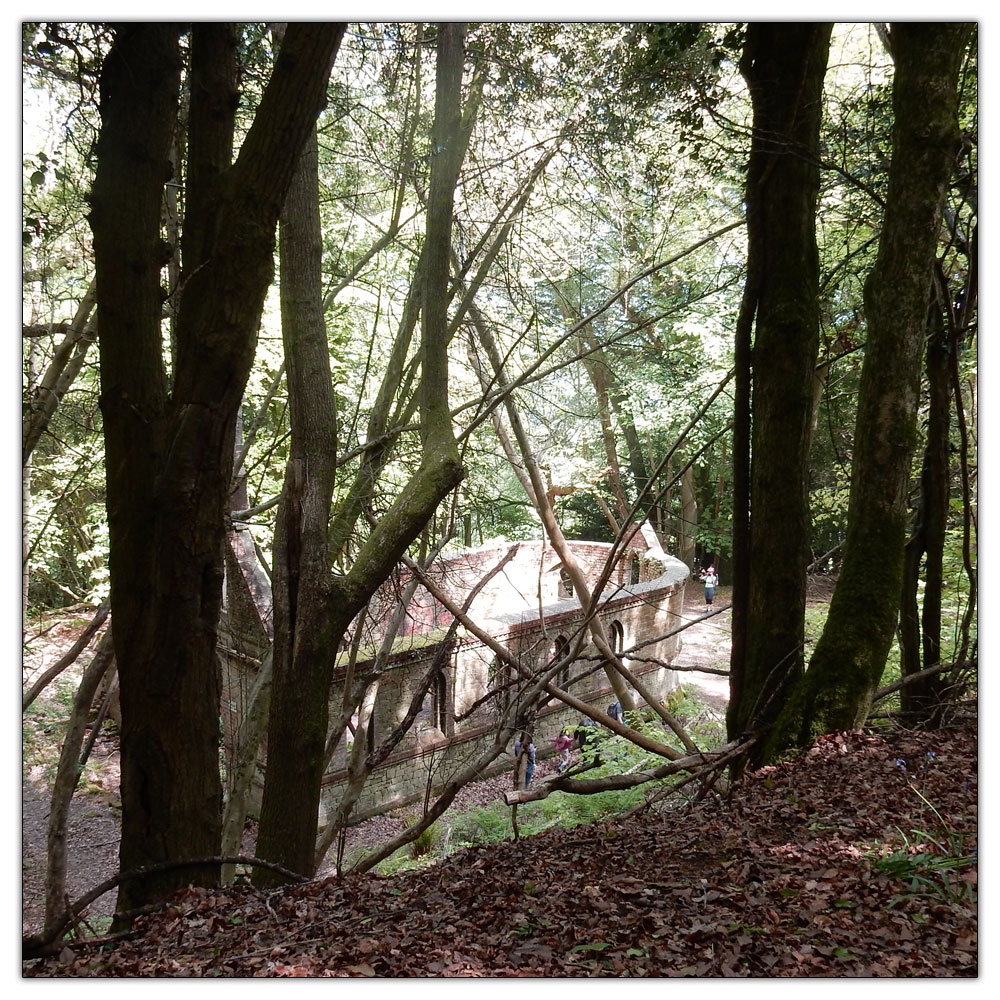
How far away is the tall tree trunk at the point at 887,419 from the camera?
11.4 ft

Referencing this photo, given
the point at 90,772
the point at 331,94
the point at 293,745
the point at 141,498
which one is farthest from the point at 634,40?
the point at 90,772

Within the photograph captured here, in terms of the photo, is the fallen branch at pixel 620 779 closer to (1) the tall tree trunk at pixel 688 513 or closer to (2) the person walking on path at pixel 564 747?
(2) the person walking on path at pixel 564 747

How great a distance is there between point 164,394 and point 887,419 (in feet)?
10.4

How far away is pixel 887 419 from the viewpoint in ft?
12.1

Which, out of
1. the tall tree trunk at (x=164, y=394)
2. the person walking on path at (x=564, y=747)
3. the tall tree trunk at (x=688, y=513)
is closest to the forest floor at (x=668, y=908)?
the tall tree trunk at (x=164, y=394)

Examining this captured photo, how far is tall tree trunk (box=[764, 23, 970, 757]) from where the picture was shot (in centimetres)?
A: 348

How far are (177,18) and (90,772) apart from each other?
8.43m

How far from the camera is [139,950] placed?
2.33 m

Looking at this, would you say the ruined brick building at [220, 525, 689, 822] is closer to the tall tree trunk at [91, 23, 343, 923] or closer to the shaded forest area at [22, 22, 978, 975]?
the shaded forest area at [22, 22, 978, 975]

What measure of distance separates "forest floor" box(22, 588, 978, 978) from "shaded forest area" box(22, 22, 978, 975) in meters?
0.02

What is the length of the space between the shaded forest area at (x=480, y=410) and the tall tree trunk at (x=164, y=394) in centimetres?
1

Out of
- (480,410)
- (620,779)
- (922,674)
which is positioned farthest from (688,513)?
(620,779)

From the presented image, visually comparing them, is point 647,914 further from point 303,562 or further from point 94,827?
point 94,827

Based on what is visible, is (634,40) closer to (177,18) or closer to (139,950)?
(177,18)
